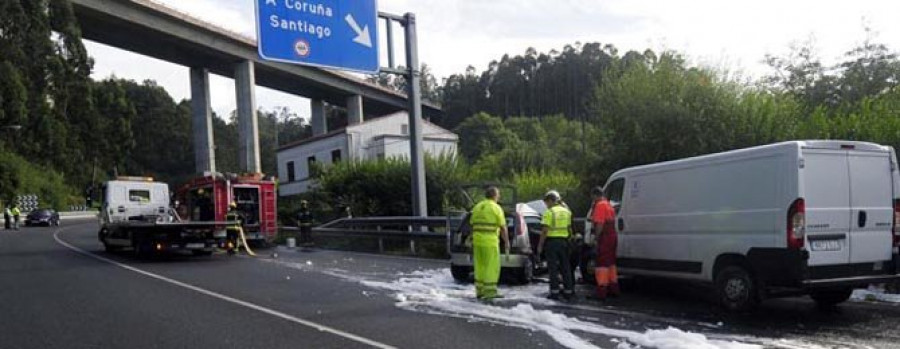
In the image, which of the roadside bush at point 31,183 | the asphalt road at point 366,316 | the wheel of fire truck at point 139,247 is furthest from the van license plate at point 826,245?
the roadside bush at point 31,183

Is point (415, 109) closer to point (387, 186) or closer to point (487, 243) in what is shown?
point (387, 186)

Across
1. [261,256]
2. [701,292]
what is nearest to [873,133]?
[701,292]

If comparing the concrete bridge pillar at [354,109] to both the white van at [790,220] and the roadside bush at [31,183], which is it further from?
the white van at [790,220]

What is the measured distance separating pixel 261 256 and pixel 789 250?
549 inches

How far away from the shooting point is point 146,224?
58.9 ft

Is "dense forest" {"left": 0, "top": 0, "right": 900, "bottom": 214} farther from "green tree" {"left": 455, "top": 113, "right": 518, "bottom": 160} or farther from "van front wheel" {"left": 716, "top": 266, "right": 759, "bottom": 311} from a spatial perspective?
"van front wheel" {"left": 716, "top": 266, "right": 759, "bottom": 311}

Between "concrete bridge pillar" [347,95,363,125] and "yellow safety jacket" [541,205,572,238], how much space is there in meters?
63.7

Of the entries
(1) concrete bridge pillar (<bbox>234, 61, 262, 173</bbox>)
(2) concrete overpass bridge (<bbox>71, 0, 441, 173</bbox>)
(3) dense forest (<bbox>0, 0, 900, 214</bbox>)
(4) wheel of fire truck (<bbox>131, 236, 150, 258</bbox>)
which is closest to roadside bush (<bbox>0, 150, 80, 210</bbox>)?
(3) dense forest (<bbox>0, 0, 900, 214</bbox>)

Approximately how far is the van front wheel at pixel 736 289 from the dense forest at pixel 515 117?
6.43 meters

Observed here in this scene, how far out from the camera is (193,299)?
1042 cm

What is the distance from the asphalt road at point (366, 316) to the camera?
724 cm

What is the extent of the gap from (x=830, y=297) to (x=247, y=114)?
2069 inches

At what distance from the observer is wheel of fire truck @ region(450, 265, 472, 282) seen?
40.3 feet

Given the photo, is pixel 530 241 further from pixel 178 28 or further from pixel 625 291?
pixel 178 28
